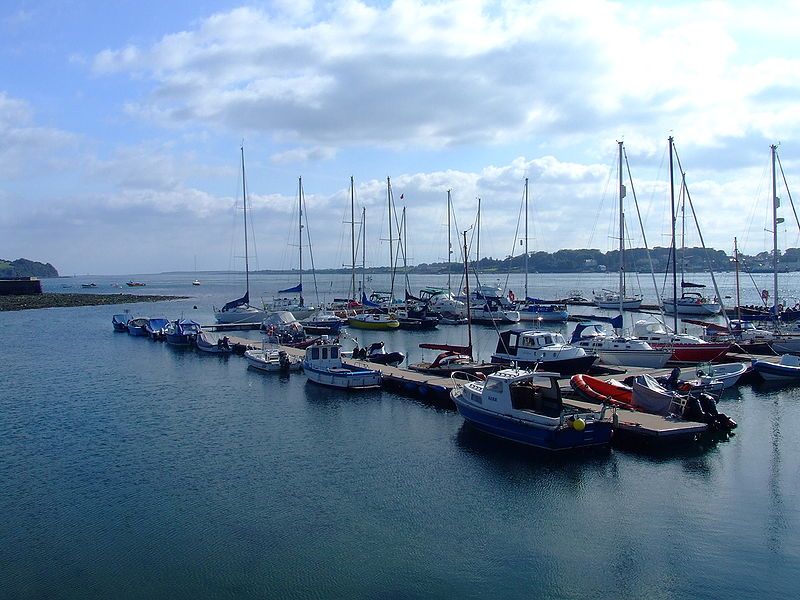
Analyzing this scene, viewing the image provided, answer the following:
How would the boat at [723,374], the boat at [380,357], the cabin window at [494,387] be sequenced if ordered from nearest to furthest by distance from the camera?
the cabin window at [494,387]
the boat at [723,374]
the boat at [380,357]

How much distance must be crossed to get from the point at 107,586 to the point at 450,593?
8379 mm

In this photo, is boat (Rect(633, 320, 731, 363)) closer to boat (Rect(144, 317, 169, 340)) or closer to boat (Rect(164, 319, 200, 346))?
boat (Rect(164, 319, 200, 346))

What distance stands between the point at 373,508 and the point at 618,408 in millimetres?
13962

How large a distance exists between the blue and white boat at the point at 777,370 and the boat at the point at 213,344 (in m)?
40.9

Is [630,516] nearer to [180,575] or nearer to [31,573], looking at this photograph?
[180,575]

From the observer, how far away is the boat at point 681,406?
28.7 metres

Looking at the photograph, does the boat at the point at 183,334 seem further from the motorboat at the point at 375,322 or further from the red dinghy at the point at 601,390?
the red dinghy at the point at 601,390

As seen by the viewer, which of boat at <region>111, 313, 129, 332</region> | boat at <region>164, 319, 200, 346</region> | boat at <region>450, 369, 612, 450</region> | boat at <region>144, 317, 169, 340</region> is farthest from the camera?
boat at <region>111, 313, 129, 332</region>

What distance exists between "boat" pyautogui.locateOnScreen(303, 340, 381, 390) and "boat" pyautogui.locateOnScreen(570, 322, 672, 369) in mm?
13537

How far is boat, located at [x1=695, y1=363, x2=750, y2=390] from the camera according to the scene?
3581cm

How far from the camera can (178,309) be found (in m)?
124

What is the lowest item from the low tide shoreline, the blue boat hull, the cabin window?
the blue boat hull

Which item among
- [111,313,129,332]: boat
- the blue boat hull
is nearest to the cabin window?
the blue boat hull

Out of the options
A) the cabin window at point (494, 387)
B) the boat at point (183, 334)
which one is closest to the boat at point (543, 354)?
the cabin window at point (494, 387)
